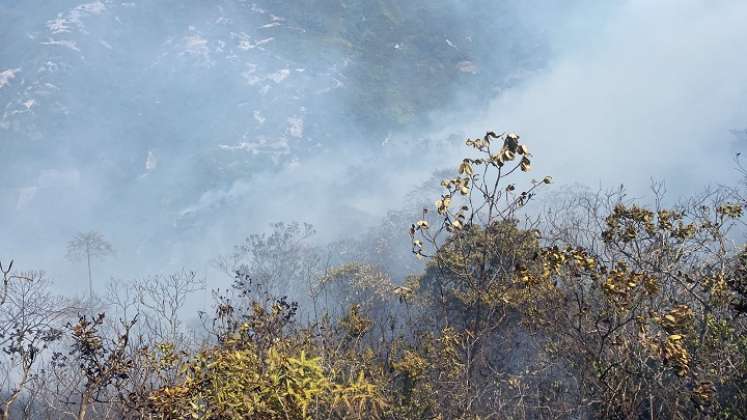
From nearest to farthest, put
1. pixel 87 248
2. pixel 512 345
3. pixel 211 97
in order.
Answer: pixel 512 345 < pixel 87 248 < pixel 211 97

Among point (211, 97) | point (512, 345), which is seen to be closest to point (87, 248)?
point (211, 97)

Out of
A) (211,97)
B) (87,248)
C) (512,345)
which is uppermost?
(211,97)

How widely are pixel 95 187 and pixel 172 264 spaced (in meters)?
21.1

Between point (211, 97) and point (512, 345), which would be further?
point (211, 97)

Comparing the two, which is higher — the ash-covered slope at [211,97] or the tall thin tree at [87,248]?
the ash-covered slope at [211,97]

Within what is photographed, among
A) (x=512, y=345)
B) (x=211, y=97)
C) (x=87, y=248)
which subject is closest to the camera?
(x=512, y=345)

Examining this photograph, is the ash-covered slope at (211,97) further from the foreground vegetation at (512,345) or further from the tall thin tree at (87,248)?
the foreground vegetation at (512,345)

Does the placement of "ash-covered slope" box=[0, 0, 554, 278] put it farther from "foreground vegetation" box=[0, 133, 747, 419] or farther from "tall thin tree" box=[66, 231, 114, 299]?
"foreground vegetation" box=[0, 133, 747, 419]

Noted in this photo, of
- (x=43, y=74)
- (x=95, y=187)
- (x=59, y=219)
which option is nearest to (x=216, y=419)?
(x=59, y=219)

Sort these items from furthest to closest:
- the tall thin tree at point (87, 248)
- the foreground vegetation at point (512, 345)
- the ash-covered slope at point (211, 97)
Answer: the ash-covered slope at point (211, 97) → the tall thin tree at point (87, 248) → the foreground vegetation at point (512, 345)

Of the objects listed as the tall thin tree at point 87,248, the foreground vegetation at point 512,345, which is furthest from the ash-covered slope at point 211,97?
the foreground vegetation at point 512,345

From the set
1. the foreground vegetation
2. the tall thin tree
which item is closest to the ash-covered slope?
the tall thin tree

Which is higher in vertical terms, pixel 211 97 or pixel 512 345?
pixel 211 97

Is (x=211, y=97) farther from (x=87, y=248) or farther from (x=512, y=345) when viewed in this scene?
(x=512, y=345)
